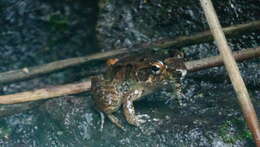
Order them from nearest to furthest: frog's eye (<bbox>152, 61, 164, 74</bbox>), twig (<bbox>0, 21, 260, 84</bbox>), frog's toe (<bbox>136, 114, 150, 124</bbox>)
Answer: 1. frog's eye (<bbox>152, 61, 164, 74</bbox>)
2. frog's toe (<bbox>136, 114, 150, 124</bbox>)
3. twig (<bbox>0, 21, 260, 84</bbox>)

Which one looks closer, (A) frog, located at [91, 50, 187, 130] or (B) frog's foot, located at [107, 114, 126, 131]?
(A) frog, located at [91, 50, 187, 130]

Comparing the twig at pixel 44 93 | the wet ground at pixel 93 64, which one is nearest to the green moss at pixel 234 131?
the wet ground at pixel 93 64

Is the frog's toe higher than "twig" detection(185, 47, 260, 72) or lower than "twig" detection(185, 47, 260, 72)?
lower

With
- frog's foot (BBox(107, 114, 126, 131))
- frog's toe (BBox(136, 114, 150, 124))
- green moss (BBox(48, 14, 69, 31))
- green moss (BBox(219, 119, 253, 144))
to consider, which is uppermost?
green moss (BBox(48, 14, 69, 31))

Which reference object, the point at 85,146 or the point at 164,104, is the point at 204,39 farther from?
the point at 85,146

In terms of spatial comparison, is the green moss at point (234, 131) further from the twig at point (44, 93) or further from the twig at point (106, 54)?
the twig at point (44, 93)

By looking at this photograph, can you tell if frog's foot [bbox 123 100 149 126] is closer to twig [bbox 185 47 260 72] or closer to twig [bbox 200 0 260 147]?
twig [bbox 185 47 260 72]

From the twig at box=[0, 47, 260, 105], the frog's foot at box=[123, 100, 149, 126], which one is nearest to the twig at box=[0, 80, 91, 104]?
the twig at box=[0, 47, 260, 105]

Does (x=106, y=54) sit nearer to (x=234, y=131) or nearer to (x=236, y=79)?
(x=236, y=79)
